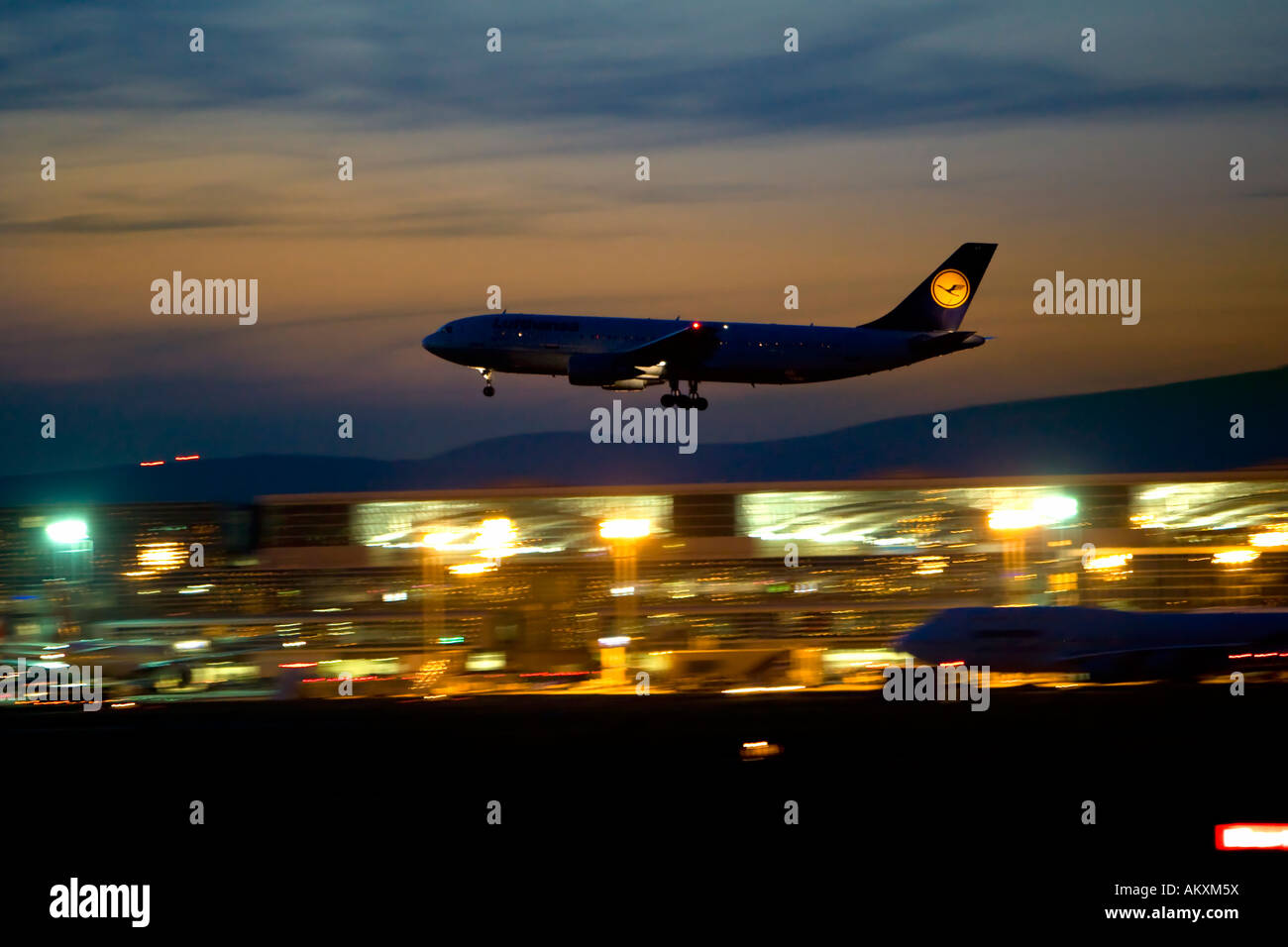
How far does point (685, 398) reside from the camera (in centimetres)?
5000

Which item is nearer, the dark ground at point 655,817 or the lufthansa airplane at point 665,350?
the dark ground at point 655,817

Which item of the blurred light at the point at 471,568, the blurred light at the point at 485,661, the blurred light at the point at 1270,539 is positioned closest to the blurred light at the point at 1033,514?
the blurred light at the point at 1270,539

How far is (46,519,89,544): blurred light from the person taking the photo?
81375 millimetres

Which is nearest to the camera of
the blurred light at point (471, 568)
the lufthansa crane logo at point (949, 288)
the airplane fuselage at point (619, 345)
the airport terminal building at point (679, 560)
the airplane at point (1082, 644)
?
the airplane at point (1082, 644)

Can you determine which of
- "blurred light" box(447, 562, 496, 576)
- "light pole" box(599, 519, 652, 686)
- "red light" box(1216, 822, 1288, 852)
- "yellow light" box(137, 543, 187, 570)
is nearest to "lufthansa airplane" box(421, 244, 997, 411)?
"light pole" box(599, 519, 652, 686)

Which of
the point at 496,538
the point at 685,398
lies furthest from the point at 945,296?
the point at 496,538

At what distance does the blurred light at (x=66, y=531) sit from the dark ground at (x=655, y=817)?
2294 inches

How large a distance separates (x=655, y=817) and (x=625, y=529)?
189 ft

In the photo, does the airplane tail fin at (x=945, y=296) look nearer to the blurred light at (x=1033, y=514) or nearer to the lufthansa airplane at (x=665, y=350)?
the lufthansa airplane at (x=665, y=350)

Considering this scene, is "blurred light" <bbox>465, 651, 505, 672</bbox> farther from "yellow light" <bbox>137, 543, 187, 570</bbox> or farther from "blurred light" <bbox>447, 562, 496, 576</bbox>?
"yellow light" <bbox>137, 543, 187, 570</bbox>

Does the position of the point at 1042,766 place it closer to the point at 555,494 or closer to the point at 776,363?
the point at 776,363

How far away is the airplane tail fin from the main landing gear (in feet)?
35.2

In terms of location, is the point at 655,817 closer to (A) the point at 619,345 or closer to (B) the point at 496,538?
(A) the point at 619,345

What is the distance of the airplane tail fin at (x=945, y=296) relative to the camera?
58375mm
